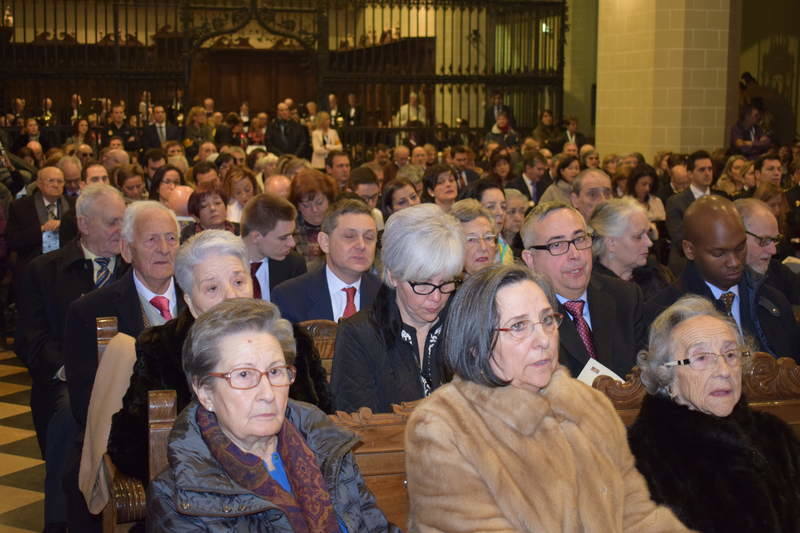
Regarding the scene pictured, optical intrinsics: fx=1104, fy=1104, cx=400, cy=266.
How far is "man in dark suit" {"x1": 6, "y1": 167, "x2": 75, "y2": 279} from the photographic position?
8984 millimetres

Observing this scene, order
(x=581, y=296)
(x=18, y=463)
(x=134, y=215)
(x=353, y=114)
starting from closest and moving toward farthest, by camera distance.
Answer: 1. (x=581, y=296)
2. (x=134, y=215)
3. (x=18, y=463)
4. (x=353, y=114)

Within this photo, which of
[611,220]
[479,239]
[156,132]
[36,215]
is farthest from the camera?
[156,132]

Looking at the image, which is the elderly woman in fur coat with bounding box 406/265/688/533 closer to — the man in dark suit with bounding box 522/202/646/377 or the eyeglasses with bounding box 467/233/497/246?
the man in dark suit with bounding box 522/202/646/377

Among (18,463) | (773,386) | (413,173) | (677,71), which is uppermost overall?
(677,71)

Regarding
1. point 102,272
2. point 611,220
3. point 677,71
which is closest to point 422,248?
point 611,220

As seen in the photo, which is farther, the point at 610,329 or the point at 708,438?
the point at 610,329

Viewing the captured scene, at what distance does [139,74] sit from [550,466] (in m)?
15.0

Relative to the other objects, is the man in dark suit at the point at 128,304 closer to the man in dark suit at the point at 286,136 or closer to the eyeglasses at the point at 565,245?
the eyeglasses at the point at 565,245

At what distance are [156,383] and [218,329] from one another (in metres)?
0.77

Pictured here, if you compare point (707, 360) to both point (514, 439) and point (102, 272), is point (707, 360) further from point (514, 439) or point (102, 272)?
point (102, 272)

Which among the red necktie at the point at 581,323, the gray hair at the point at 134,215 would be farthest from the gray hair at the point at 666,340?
the gray hair at the point at 134,215

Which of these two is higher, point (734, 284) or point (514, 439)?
point (734, 284)

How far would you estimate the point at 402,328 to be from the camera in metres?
4.09

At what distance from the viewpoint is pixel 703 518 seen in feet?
11.4
